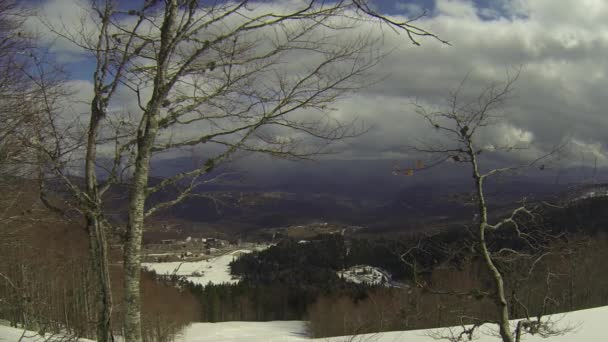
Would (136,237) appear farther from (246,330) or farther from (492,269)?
(246,330)

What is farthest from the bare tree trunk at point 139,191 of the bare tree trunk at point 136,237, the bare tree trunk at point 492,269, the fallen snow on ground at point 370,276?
the fallen snow on ground at point 370,276

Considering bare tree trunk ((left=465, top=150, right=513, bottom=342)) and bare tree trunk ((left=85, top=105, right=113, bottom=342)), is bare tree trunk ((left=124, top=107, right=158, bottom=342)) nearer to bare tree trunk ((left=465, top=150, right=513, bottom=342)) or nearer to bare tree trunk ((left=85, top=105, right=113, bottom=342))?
bare tree trunk ((left=85, top=105, right=113, bottom=342))

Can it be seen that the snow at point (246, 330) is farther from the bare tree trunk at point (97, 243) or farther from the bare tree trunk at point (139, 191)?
the bare tree trunk at point (139, 191)

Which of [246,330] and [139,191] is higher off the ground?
[139,191]

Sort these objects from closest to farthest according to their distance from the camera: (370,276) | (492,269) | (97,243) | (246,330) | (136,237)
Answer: (136,237) < (97,243) < (492,269) < (246,330) < (370,276)

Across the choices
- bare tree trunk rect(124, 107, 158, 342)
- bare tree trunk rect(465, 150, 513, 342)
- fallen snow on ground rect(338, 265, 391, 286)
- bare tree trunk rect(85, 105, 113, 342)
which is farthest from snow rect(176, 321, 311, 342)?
bare tree trunk rect(124, 107, 158, 342)

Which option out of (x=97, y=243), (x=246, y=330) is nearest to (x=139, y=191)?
(x=97, y=243)

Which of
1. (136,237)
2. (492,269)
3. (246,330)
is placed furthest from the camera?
(246,330)

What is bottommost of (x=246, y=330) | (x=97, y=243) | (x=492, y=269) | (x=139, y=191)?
(x=246, y=330)

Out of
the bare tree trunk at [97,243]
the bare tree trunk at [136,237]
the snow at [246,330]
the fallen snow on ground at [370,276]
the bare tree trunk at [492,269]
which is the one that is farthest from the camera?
the fallen snow on ground at [370,276]

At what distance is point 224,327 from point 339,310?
14368mm

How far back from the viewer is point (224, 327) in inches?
2146

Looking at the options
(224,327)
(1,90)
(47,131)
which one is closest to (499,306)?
(47,131)

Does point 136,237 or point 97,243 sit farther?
point 97,243
